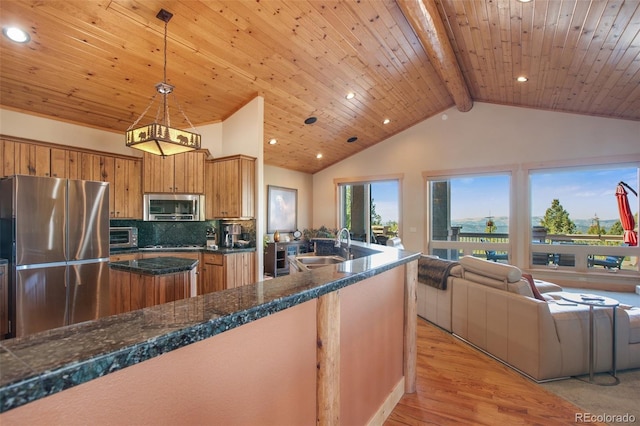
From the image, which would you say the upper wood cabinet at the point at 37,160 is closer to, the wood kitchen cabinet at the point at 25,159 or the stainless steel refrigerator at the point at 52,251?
the wood kitchen cabinet at the point at 25,159

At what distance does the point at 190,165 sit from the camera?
204 inches

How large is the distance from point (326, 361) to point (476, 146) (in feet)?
20.8

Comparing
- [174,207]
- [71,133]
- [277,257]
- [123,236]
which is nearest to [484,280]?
[277,257]

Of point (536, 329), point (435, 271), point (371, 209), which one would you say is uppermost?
point (371, 209)

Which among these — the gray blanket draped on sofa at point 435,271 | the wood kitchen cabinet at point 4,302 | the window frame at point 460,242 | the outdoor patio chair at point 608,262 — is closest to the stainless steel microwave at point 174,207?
the wood kitchen cabinet at point 4,302

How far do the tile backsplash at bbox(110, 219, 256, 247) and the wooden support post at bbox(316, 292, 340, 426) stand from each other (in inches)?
146

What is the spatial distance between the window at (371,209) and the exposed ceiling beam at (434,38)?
9.09ft

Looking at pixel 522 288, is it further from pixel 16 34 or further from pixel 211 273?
pixel 16 34

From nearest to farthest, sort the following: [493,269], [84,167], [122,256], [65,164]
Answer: [493,269]
[65,164]
[84,167]
[122,256]

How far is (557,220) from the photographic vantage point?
600 centimetres

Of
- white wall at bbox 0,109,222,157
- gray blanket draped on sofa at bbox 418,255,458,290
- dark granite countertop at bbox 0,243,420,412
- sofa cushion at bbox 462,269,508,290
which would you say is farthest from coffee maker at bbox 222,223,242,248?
dark granite countertop at bbox 0,243,420,412

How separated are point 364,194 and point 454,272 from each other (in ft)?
14.7

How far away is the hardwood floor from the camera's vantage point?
7.32ft

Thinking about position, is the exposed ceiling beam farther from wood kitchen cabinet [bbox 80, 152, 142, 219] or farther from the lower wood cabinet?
wood kitchen cabinet [bbox 80, 152, 142, 219]
